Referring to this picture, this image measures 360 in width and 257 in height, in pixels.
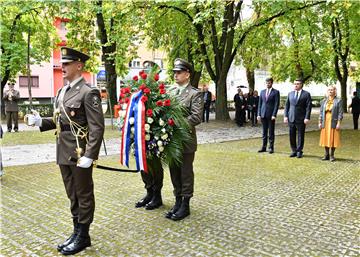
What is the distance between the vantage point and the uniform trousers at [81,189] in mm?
4184

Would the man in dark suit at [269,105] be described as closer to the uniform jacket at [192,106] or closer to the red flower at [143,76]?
the uniform jacket at [192,106]

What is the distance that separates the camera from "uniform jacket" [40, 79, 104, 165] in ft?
13.3

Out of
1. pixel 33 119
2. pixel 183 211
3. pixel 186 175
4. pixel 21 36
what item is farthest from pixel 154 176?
pixel 21 36

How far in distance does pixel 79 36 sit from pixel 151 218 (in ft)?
60.5

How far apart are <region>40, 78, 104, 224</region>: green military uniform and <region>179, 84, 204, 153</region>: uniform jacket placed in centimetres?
145

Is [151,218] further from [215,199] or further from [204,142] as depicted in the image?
[204,142]

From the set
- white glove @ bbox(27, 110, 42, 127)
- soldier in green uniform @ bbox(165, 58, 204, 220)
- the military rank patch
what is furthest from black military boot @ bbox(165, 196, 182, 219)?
white glove @ bbox(27, 110, 42, 127)

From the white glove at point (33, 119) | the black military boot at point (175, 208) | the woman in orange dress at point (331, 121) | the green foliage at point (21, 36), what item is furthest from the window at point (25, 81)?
the white glove at point (33, 119)

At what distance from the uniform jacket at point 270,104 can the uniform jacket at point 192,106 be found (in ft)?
19.3

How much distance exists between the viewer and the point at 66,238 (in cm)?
457

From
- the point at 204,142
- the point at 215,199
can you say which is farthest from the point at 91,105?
the point at 204,142

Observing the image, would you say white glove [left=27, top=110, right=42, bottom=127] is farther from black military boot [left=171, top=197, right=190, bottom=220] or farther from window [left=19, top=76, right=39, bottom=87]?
window [left=19, top=76, right=39, bottom=87]

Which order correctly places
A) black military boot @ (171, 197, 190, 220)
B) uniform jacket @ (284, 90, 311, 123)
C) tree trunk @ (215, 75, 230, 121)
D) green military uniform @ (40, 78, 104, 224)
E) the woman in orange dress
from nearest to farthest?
green military uniform @ (40, 78, 104, 224), black military boot @ (171, 197, 190, 220), the woman in orange dress, uniform jacket @ (284, 90, 311, 123), tree trunk @ (215, 75, 230, 121)

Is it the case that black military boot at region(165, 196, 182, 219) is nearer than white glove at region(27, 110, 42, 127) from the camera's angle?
No
